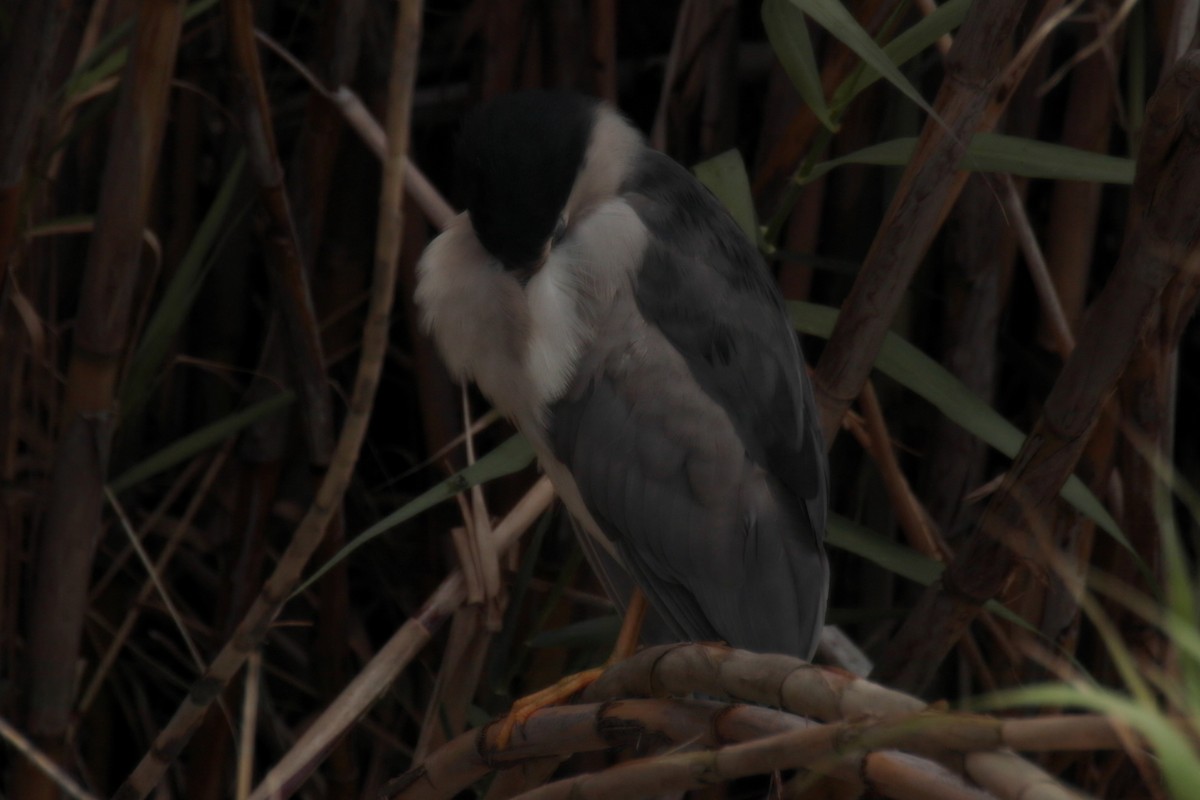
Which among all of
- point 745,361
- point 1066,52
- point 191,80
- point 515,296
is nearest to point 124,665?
point 191,80

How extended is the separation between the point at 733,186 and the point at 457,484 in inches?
14.7

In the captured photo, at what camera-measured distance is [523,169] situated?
109 cm

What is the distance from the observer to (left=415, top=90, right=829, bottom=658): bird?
1195 mm

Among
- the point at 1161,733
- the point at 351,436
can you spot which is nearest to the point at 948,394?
the point at 351,436

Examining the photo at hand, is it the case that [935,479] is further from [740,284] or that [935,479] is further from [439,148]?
[439,148]

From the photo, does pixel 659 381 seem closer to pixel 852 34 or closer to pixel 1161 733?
pixel 852 34

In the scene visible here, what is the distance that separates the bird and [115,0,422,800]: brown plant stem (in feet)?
1.01

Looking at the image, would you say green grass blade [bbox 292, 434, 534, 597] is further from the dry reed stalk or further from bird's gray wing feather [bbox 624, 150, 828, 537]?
bird's gray wing feather [bbox 624, 150, 828, 537]

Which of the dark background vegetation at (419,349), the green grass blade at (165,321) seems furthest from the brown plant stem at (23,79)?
the green grass blade at (165,321)

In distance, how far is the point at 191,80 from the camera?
5.43 feet

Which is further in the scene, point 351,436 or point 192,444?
point 192,444

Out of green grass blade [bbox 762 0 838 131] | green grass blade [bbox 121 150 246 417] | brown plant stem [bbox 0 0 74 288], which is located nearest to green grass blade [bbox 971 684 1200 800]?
green grass blade [bbox 762 0 838 131]

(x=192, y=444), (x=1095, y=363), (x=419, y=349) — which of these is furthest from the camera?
(x=419, y=349)

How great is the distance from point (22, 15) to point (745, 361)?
2.23 ft
